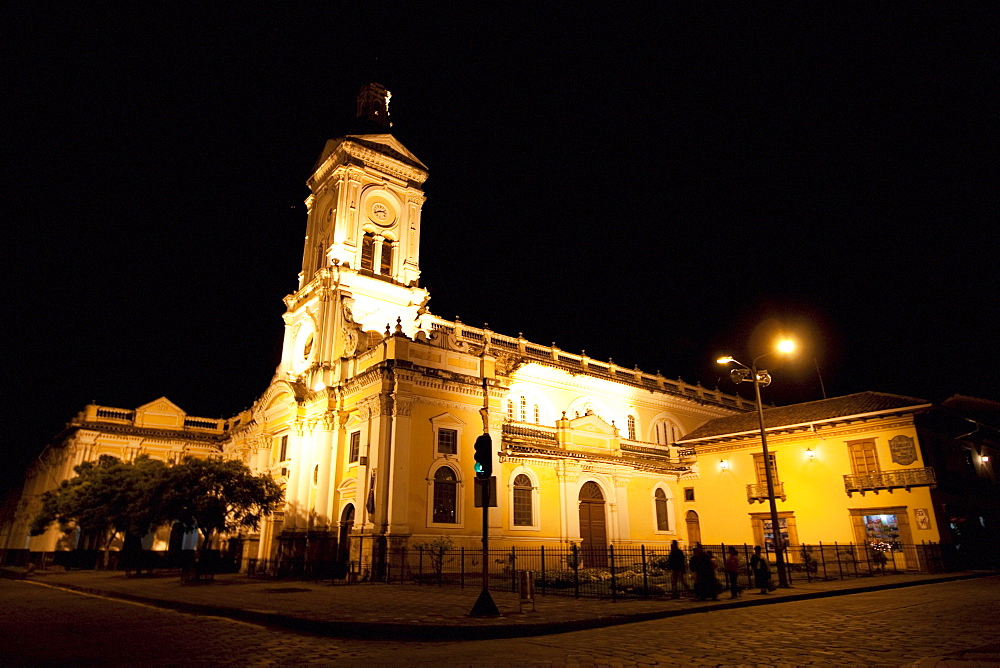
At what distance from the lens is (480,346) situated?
33531 millimetres

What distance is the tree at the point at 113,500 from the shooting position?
24703mm

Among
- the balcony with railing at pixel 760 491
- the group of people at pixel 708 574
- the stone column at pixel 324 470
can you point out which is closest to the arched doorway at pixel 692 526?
the balcony with railing at pixel 760 491

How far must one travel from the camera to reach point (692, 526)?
34.4m

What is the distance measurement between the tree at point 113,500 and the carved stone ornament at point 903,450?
29.5 meters

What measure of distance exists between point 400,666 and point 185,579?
1787 cm

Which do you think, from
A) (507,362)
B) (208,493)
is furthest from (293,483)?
(507,362)

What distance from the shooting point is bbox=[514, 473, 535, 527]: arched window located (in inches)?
1091

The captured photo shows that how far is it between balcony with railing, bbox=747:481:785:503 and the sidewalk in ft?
24.8

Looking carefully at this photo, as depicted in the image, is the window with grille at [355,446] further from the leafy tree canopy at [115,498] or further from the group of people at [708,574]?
the group of people at [708,574]

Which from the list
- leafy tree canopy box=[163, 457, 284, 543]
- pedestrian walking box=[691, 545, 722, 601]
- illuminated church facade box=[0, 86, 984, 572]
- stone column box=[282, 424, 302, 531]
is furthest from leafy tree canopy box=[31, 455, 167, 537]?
pedestrian walking box=[691, 545, 722, 601]

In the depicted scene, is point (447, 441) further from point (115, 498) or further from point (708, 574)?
point (115, 498)

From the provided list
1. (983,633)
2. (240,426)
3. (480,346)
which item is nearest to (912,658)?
(983,633)

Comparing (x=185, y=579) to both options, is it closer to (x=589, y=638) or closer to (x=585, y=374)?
(x=589, y=638)

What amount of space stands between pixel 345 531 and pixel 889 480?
22.6 metres
